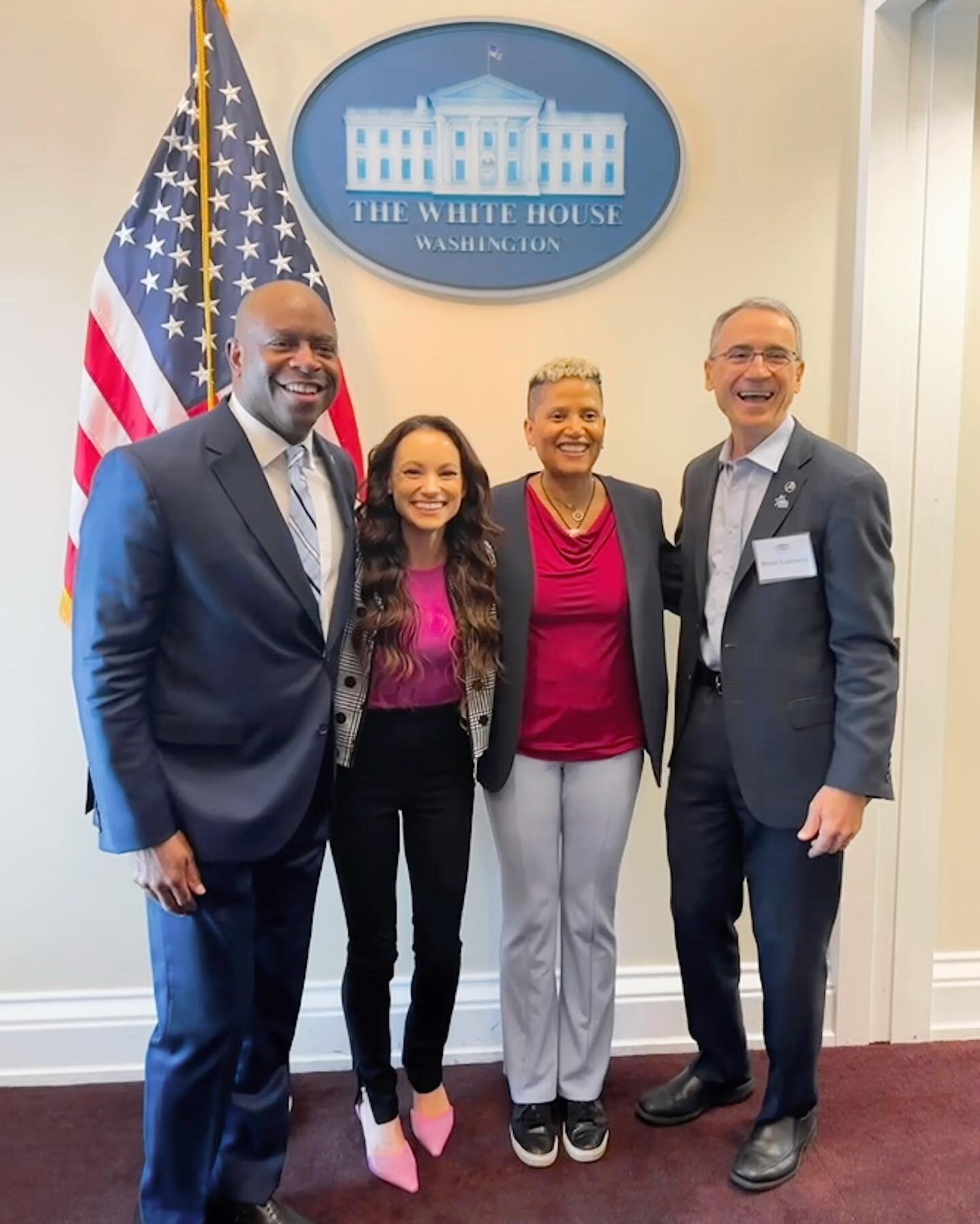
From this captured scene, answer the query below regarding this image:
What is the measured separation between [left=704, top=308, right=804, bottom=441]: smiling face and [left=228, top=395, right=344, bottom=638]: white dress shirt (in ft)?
2.56

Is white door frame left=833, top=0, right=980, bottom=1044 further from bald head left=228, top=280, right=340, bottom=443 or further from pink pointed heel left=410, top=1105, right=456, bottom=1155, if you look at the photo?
bald head left=228, top=280, right=340, bottom=443

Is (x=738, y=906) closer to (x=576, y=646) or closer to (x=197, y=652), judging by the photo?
(x=576, y=646)

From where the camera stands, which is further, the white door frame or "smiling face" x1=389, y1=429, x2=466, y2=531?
the white door frame

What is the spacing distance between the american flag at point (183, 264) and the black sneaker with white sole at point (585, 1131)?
5.68ft

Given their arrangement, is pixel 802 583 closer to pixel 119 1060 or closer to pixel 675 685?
pixel 675 685

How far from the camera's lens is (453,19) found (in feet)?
7.05

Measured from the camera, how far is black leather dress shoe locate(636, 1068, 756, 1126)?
2.15m

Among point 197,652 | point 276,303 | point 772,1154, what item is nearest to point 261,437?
point 276,303

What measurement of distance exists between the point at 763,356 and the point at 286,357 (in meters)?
0.87

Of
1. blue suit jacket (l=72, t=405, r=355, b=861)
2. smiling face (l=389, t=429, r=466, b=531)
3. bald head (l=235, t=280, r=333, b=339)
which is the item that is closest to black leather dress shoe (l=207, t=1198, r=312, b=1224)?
blue suit jacket (l=72, t=405, r=355, b=861)

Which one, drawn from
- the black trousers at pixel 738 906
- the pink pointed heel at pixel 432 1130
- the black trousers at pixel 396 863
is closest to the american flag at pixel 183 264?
the black trousers at pixel 396 863

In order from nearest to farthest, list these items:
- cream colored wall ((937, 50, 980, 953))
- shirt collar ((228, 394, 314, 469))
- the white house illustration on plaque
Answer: shirt collar ((228, 394, 314, 469))
the white house illustration on plaque
cream colored wall ((937, 50, 980, 953))

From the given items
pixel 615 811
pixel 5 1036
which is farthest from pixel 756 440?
pixel 5 1036

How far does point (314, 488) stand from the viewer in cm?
165
